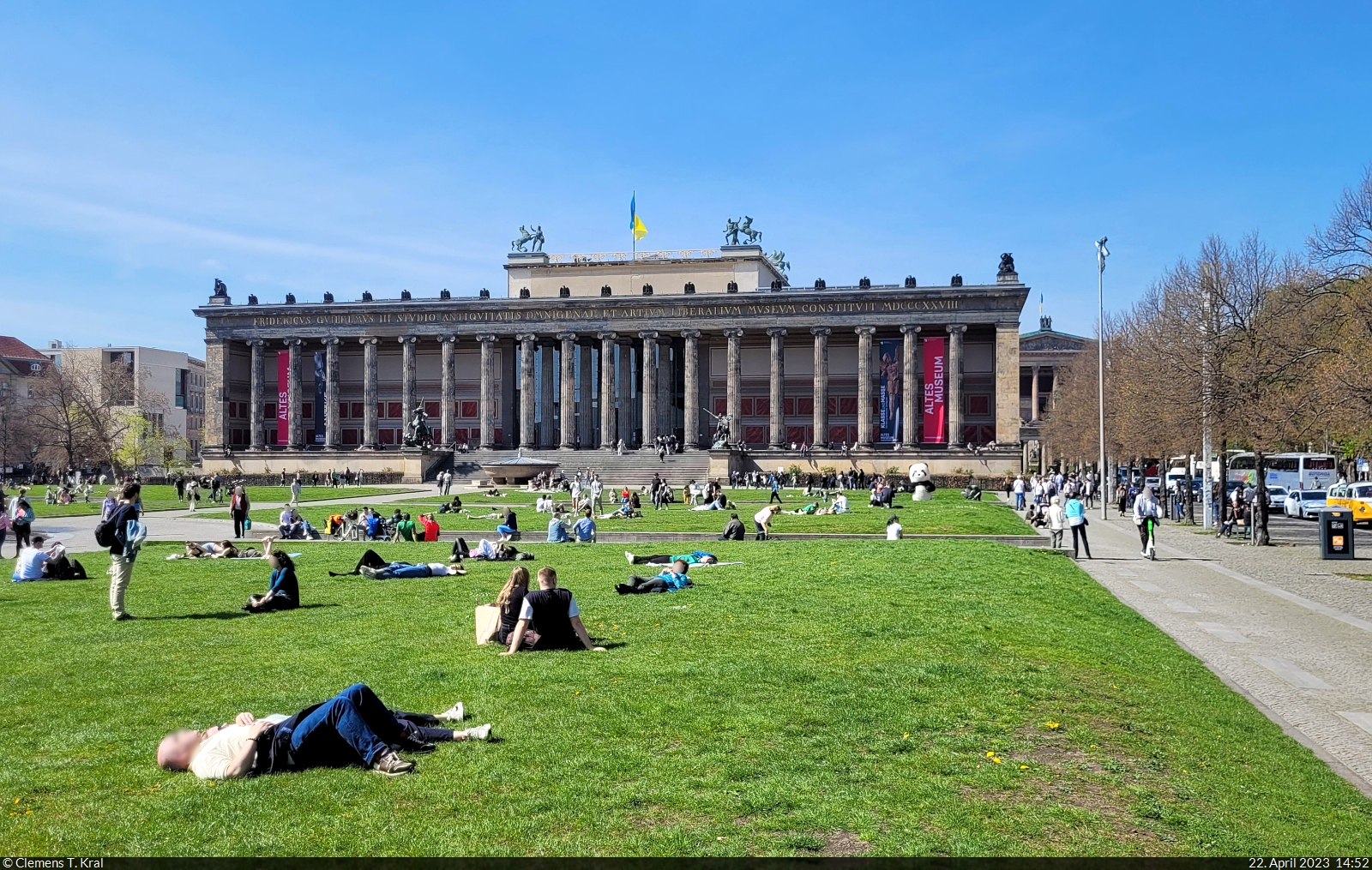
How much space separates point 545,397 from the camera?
102 meters

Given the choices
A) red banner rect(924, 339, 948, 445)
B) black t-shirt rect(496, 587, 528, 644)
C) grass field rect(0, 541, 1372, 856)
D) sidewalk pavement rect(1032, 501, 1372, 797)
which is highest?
red banner rect(924, 339, 948, 445)

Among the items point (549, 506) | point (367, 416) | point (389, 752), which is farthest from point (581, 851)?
point (367, 416)

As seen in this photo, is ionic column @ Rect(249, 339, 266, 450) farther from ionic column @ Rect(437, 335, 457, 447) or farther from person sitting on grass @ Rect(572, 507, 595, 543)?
person sitting on grass @ Rect(572, 507, 595, 543)

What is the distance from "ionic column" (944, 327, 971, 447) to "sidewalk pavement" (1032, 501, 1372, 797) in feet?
183

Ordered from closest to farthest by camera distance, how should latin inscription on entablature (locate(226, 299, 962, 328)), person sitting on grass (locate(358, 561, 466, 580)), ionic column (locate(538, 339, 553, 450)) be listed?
person sitting on grass (locate(358, 561, 466, 580)), latin inscription on entablature (locate(226, 299, 962, 328)), ionic column (locate(538, 339, 553, 450))

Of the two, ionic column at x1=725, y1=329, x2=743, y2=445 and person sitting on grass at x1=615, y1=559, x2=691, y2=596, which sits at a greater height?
ionic column at x1=725, y1=329, x2=743, y2=445

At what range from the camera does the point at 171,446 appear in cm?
10719

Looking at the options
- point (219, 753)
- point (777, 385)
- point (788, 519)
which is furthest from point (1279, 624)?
point (777, 385)

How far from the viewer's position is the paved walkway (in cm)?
1184

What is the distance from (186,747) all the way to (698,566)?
15533 mm

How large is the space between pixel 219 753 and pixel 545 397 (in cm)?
9378

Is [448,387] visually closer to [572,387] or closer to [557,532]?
[572,387]

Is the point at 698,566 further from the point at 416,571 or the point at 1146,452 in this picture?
the point at 1146,452

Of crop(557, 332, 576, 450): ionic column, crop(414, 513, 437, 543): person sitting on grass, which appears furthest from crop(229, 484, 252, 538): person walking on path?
crop(557, 332, 576, 450): ionic column
